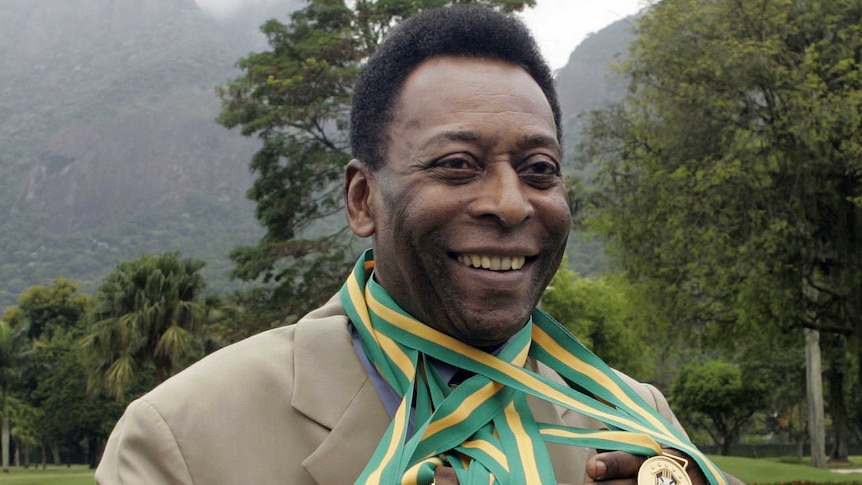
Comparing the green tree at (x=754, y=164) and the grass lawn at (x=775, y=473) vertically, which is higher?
the green tree at (x=754, y=164)

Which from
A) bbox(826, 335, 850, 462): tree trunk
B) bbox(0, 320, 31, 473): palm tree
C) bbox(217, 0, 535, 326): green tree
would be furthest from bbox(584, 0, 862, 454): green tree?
bbox(0, 320, 31, 473): palm tree

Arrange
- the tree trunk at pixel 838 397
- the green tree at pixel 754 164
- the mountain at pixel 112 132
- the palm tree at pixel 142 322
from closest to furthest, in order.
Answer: the green tree at pixel 754 164
the palm tree at pixel 142 322
the tree trunk at pixel 838 397
the mountain at pixel 112 132

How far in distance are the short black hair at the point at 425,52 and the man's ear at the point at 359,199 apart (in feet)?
0.09

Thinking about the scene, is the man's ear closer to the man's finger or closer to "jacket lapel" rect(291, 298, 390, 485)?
"jacket lapel" rect(291, 298, 390, 485)

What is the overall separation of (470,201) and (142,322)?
23.9m

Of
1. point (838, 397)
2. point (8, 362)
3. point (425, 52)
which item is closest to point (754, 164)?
point (425, 52)

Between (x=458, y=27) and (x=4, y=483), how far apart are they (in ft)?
88.2

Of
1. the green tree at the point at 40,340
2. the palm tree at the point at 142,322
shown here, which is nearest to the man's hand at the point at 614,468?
the palm tree at the point at 142,322

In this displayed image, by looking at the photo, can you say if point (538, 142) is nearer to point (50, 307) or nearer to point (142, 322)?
point (142, 322)

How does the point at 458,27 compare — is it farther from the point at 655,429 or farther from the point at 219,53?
the point at 219,53

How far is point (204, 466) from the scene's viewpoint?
6.39 ft

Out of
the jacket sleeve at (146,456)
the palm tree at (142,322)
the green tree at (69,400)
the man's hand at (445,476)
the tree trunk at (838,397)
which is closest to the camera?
the man's hand at (445,476)

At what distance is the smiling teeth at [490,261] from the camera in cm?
202

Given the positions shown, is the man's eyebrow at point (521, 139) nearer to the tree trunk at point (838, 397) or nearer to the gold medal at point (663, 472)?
the gold medal at point (663, 472)
